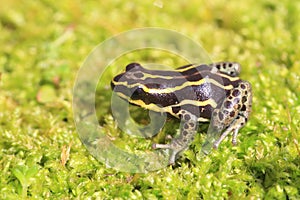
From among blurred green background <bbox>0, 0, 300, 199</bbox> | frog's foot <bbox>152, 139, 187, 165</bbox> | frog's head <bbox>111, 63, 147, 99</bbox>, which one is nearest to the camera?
blurred green background <bbox>0, 0, 300, 199</bbox>

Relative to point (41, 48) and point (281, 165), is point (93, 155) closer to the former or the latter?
point (281, 165)

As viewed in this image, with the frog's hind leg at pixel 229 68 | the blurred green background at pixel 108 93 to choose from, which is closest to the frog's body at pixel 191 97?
the blurred green background at pixel 108 93

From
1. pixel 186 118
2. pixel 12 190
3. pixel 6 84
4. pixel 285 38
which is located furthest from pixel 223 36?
pixel 12 190

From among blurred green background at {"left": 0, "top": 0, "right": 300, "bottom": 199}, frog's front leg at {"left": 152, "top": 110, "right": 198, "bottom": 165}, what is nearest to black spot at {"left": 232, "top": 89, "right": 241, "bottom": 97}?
blurred green background at {"left": 0, "top": 0, "right": 300, "bottom": 199}

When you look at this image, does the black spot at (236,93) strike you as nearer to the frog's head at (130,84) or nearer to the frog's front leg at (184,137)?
the frog's front leg at (184,137)

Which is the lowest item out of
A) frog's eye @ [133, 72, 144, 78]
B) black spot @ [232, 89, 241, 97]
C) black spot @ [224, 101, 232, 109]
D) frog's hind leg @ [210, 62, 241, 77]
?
black spot @ [224, 101, 232, 109]

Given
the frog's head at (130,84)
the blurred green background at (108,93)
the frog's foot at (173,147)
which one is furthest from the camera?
the frog's head at (130,84)

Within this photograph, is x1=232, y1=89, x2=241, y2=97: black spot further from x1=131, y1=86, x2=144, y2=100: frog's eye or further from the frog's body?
x1=131, y1=86, x2=144, y2=100: frog's eye

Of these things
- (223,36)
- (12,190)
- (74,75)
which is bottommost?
(12,190)
